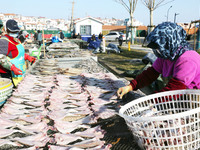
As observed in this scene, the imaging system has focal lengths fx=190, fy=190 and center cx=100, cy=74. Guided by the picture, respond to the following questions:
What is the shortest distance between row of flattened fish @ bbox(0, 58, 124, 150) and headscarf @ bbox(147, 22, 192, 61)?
0.88m

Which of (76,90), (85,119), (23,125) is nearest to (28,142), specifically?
(23,125)

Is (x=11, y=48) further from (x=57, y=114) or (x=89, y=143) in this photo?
(x=89, y=143)

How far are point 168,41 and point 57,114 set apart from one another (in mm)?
1440

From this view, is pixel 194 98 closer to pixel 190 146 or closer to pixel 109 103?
pixel 190 146

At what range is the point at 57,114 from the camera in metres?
2.18

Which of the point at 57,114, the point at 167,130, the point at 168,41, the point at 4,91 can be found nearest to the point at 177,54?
the point at 168,41

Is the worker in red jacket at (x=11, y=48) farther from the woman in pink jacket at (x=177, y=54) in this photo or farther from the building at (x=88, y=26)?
the building at (x=88, y=26)

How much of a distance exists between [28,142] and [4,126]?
43 centimetres

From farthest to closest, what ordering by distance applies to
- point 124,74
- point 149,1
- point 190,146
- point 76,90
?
point 149,1 < point 124,74 < point 76,90 < point 190,146

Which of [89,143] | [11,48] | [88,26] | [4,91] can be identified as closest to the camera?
[89,143]

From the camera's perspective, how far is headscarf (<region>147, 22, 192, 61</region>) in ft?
6.26

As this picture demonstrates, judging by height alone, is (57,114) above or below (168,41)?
below

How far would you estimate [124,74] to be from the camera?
7.73 metres

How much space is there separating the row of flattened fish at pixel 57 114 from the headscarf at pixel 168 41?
0.88m
